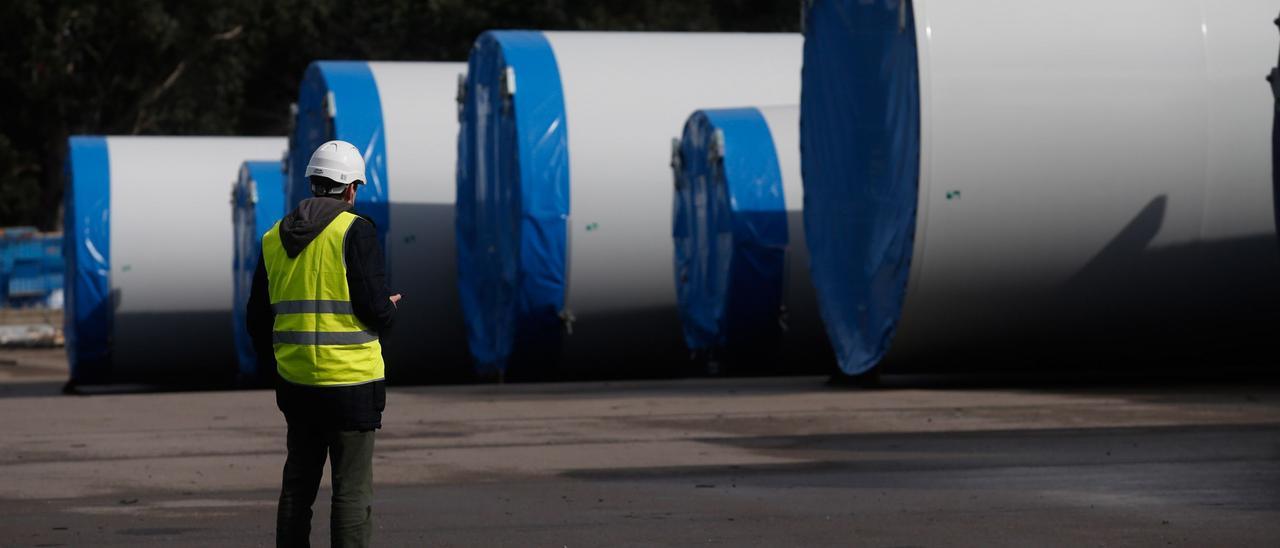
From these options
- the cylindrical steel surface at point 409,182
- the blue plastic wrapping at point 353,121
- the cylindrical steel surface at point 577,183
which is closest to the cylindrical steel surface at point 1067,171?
the cylindrical steel surface at point 577,183

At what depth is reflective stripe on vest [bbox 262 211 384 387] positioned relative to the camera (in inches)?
238

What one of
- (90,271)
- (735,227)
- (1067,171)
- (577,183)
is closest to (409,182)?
(577,183)

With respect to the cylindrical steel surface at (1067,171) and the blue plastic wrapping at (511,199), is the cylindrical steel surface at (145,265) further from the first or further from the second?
the cylindrical steel surface at (1067,171)

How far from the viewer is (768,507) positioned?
7812 mm

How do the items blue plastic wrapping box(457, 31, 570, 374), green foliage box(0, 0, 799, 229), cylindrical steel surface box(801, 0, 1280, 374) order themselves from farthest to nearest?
green foliage box(0, 0, 799, 229) → blue plastic wrapping box(457, 31, 570, 374) → cylindrical steel surface box(801, 0, 1280, 374)

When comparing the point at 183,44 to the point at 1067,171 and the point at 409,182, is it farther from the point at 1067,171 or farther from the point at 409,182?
the point at 1067,171

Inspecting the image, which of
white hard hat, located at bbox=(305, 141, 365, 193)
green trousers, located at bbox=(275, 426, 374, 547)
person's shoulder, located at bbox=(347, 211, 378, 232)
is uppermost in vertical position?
white hard hat, located at bbox=(305, 141, 365, 193)

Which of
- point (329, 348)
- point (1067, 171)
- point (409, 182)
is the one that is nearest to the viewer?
point (329, 348)

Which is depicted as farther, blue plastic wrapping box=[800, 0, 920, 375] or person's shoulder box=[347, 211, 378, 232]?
blue plastic wrapping box=[800, 0, 920, 375]

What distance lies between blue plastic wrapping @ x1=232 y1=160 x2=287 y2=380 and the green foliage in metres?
20.7

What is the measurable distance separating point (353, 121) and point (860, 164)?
5.54 metres

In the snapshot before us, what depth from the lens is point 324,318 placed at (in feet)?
19.8

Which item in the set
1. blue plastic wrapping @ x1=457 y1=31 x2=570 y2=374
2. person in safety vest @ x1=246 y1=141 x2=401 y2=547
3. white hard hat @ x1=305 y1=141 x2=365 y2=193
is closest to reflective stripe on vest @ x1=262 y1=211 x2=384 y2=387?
person in safety vest @ x1=246 y1=141 x2=401 y2=547

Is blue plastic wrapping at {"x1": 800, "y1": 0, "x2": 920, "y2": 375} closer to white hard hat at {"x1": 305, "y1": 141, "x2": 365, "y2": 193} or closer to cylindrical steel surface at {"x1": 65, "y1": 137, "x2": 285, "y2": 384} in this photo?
white hard hat at {"x1": 305, "y1": 141, "x2": 365, "y2": 193}
